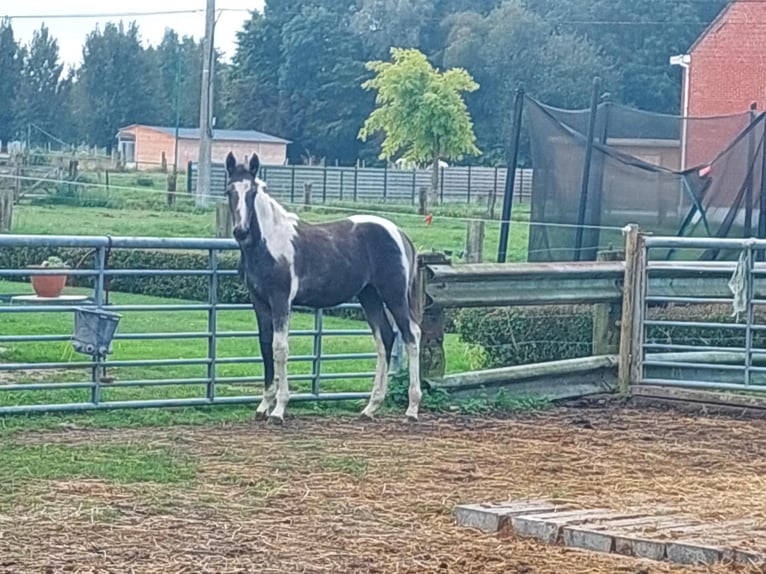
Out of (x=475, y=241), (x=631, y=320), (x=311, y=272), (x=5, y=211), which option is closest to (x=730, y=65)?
(x=475, y=241)

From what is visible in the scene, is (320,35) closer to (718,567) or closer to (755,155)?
(755,155)

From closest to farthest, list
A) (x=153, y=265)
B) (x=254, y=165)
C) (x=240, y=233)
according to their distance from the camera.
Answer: (x=240, y=233), (x=254, y=165), (x=153, y=265)

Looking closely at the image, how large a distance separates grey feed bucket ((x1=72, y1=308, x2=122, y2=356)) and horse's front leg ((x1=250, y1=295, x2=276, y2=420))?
968 millimetres

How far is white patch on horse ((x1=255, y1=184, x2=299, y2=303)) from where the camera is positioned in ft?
32.2

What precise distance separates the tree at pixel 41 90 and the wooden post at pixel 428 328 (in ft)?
228

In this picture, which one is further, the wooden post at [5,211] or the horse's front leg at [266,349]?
the wooden post at [5,211]

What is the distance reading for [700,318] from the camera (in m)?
12.2

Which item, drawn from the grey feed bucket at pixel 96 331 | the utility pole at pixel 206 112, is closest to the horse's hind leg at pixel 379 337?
the grey feed bucket at pixel 96 331

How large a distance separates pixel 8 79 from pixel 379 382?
73224 mm

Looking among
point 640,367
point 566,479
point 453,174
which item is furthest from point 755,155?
point 453,174

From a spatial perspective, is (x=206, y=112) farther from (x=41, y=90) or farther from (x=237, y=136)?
(x=41, y=90)

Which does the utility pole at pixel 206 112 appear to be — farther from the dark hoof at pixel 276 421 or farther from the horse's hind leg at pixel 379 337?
the dark hoof at pixel 276 421

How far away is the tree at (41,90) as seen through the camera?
78938mm

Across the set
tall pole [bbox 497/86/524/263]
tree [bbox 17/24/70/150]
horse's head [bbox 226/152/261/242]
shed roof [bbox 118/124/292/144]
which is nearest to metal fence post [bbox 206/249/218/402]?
horse's head [bbox 226/152/261/242]
